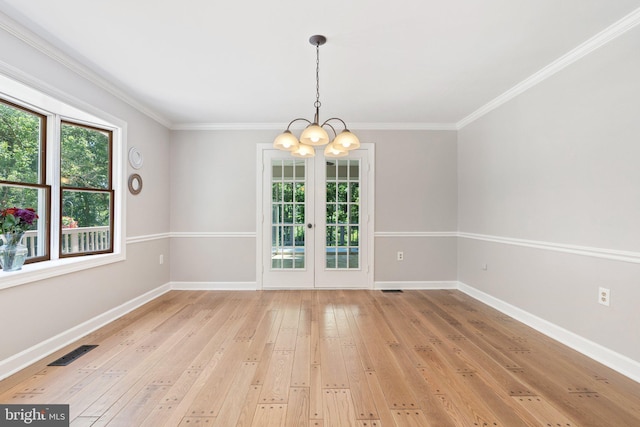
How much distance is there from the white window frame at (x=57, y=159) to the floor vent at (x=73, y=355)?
2.17 feet

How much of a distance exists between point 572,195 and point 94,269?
4.56 meters

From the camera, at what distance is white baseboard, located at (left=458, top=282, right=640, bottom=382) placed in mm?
2160

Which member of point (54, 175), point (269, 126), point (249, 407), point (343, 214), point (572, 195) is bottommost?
point (249, 407)

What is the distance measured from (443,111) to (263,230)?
10.00ft

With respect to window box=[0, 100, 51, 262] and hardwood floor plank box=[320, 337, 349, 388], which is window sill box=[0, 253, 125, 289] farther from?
hardwood floor plank box=[320, 337, 349, 388]

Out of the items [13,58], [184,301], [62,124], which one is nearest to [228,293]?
[184,301]

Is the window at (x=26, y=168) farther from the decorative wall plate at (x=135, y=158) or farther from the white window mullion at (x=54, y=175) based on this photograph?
the decorative wall plate at (x=135, y=158)

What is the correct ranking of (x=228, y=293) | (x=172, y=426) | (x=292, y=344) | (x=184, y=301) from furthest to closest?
(x=228, y=293), (x=184, y=301), (x=292, y=344), (x=172, y=426)

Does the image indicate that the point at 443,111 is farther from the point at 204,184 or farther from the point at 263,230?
the point at 204,184

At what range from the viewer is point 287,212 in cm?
460

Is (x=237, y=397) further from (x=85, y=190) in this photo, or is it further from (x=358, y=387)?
(x=85, y=190)

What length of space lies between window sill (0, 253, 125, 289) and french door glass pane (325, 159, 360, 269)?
279 centimetres

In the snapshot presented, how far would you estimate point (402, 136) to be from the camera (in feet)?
15.1

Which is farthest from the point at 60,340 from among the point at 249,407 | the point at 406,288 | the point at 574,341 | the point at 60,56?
the point at 574,341
